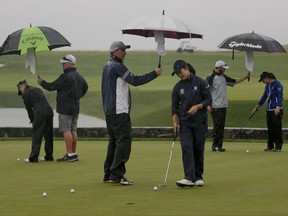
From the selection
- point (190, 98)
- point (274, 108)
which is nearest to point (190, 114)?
point (190, 98)

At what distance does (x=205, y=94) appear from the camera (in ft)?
42.9

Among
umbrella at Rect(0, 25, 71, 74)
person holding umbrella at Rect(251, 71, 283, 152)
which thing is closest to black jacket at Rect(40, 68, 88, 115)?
umbrella at Rect(0, 25, 71, 74)

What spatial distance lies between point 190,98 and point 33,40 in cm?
460

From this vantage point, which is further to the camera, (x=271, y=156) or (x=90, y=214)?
(x=271, y=156)

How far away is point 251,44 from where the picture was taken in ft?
64.7

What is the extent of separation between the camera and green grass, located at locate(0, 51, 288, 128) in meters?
30.4

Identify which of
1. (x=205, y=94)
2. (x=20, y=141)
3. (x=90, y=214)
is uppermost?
(x=205, y=94)

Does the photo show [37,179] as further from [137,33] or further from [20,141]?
[20,141]

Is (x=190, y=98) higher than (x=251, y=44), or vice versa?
(x=251, y=44)

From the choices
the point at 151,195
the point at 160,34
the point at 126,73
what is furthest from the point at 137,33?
the point at 151,195

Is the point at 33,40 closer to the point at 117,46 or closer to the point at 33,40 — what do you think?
the point at 33,40

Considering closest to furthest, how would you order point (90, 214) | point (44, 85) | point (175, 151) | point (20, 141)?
1. point (90, 214)
2. point (44, 85)
3. point (175, 151)
4. point (20, 141)

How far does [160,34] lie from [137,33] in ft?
2.09

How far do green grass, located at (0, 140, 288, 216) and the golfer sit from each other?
32cm
